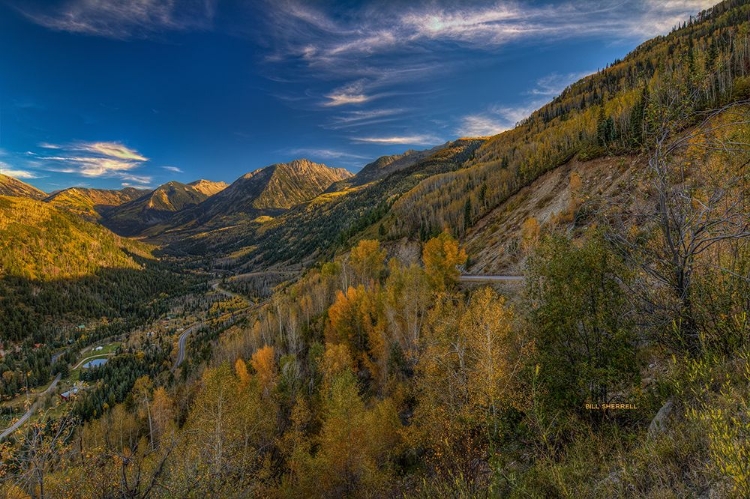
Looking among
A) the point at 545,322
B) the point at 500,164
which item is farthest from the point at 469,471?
the point at 500,164

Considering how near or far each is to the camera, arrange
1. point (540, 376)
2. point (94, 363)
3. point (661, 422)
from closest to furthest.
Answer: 1. point (661, 422)
2. point (540, 376)
3. point (94, 363)

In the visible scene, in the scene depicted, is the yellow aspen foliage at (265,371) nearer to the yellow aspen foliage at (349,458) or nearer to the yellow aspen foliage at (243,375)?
the yellow aspen foliage at (243,375)

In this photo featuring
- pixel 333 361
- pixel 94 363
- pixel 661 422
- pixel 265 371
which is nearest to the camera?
pixel 661 422

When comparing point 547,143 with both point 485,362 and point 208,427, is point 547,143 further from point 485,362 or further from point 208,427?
point 208,427

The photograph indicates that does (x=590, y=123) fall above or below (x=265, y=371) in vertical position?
above

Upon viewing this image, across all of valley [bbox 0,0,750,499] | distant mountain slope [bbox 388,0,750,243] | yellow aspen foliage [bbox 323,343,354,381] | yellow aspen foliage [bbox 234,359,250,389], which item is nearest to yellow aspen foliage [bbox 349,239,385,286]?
valley [bbox 0,0,750,499]

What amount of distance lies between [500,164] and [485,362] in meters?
118

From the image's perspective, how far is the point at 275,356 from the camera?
66.0 meters

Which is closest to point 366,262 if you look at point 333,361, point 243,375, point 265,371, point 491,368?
point 265,371

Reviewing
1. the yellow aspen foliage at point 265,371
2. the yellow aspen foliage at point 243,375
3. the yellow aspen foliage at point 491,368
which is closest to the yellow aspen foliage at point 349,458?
the yellow aspen foliage at point 491,368

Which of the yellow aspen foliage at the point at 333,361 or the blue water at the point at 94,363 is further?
the blue water at the point at 94,363

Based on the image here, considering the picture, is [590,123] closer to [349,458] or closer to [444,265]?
[444,265]

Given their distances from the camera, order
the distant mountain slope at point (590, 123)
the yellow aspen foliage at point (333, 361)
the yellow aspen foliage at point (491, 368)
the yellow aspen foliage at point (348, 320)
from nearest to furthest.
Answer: the yellow aspen foliage at point (491, 368)
the yellow aspen foliage at point (333, 361)
the yellow aspen foliage at point (348, 320)
the distant mountain slope at point (590, 123)

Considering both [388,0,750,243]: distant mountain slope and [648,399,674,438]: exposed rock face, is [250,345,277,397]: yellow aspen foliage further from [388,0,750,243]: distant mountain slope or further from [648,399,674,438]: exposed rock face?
[388,0,750,243]: distant mountain slope
